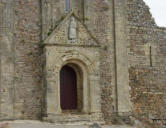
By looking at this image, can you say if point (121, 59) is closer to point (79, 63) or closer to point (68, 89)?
point (79, 63)

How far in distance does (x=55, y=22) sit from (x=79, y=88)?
10.5 feet

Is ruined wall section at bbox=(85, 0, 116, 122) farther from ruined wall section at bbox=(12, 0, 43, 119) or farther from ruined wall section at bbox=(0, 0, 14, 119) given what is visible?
ruined wall section at bbox=(0, 0, 14, 119)

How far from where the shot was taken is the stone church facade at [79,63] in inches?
625

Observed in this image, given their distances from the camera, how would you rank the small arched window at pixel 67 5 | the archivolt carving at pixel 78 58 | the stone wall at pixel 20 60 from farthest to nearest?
the small arched window at pixel 67 5 < the archivolt carving at pixel 78 58 < the stone wall at pixel 20 60

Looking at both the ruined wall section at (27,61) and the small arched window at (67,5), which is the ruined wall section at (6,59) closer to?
the ruined wall section at (27,61)

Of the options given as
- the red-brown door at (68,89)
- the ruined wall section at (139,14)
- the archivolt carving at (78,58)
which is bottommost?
the red-brown door at (68,89)

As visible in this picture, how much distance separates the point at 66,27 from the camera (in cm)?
1655

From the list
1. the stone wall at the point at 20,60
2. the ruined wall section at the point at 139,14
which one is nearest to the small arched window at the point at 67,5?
the stone wall at the point at 20,60

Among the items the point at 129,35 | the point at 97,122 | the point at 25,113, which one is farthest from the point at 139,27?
the point at 25,113

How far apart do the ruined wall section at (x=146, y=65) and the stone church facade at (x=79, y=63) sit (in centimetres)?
5

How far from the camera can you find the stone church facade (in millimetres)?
15867

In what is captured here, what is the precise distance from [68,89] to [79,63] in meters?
1.34

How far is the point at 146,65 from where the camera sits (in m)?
19.0

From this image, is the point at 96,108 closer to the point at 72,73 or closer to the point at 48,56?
the point at 72,73
